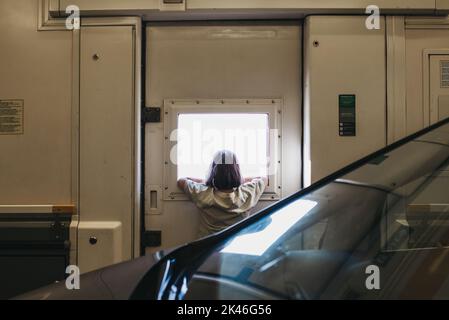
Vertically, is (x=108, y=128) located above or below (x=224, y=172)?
above

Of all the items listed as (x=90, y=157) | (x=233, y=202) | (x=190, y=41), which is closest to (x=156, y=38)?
(x=190, y=41)

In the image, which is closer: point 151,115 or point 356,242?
point 356,242

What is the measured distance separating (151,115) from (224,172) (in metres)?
0.70

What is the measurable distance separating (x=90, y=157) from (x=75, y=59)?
0.69 m

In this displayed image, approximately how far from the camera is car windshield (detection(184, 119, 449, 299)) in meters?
1.04

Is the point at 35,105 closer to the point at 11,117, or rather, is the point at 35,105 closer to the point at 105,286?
the point at 11,117

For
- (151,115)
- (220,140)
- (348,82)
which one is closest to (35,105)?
(151,115)

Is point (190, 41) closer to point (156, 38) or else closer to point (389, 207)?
Answer: point (156, 38)

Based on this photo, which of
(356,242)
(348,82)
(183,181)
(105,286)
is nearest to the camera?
(105,286)

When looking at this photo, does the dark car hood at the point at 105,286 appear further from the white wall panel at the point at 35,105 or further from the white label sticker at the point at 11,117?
the white label sticker at the point at 11,117

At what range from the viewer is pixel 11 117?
2.32m

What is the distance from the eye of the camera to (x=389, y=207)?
4.80 ft

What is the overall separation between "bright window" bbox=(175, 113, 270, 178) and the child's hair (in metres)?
0.08

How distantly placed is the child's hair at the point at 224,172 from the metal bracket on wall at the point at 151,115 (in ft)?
1.74
